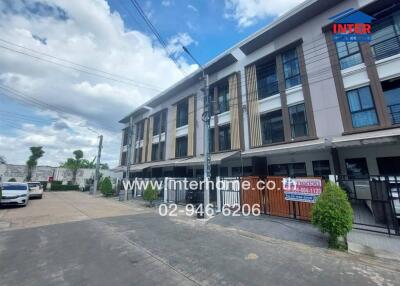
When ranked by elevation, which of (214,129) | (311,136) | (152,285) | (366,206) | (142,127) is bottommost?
(152,285)

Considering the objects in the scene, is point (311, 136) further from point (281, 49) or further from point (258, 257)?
point (258, 257)

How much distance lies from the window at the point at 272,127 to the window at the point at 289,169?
1.89 m

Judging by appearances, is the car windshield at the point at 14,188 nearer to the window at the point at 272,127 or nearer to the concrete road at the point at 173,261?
the concrete road at the point at 173,261

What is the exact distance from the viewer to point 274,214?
950cm

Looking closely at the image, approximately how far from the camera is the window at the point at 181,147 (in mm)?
21225

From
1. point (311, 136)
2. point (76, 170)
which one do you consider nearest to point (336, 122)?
point (311, 136)

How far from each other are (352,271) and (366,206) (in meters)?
6.93

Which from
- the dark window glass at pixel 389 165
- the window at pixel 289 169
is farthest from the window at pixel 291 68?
the dark window glass at pixel 389 165

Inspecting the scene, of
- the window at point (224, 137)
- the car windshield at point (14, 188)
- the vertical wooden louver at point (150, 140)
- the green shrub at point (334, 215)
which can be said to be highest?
the vertical wooden louver at point (150, 140)

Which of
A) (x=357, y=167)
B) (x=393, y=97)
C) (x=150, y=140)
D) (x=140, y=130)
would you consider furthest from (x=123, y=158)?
(x=393, y=97)

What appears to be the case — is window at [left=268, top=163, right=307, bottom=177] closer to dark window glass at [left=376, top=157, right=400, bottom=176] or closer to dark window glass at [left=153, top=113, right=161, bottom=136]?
dark window glass at [left=376, top=157, right=400, bottom=176]

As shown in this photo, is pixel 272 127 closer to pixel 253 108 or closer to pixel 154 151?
pixel 253 108

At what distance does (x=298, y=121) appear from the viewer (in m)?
12.5

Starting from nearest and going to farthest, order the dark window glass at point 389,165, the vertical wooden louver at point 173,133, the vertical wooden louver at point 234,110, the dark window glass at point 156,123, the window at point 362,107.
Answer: the dark window glass at point 389,165
the window at point 362,107
the vertical wooden louver at point 234,110
the vertical wooden louver at point 173,133
the dark window glass at point 156,123
